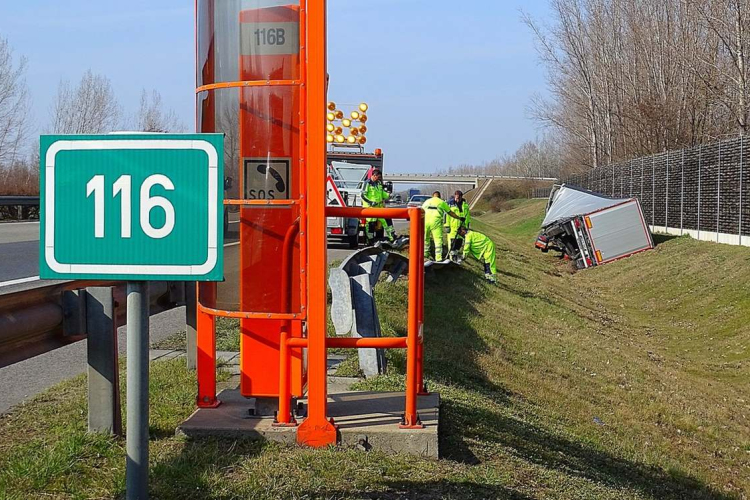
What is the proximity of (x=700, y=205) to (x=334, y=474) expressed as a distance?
25761mm

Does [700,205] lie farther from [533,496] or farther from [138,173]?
[138,173]

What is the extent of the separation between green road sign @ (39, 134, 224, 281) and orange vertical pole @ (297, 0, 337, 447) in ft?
6.28

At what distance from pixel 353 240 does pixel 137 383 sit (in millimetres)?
23722

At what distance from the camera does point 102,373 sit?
5508 mm

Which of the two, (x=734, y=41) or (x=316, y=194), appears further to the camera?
(x=734, y=41)

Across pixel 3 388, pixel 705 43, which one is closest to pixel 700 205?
pixel 705 43

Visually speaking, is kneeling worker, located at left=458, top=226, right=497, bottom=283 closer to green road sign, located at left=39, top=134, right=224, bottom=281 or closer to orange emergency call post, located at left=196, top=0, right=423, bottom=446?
orange emergency call post, located at left=196, top=0, right=423, bottom=446

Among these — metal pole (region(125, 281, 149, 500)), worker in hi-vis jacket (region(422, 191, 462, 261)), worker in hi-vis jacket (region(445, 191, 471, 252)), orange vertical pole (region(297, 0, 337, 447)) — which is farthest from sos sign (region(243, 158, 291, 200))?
worker in hi-vis jacket (region(445, 191, 471, 252))

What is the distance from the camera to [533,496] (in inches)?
201

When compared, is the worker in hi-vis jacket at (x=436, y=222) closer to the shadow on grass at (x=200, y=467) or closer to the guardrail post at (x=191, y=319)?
the guardrail post at (x=191, y=319)

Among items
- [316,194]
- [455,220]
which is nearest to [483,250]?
[455,220]

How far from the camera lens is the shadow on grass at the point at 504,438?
20.5 ft

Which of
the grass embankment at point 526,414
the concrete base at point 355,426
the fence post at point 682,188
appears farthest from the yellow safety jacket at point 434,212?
the concrete base at point 355,426

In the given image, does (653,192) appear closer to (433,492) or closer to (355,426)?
(355,426)
